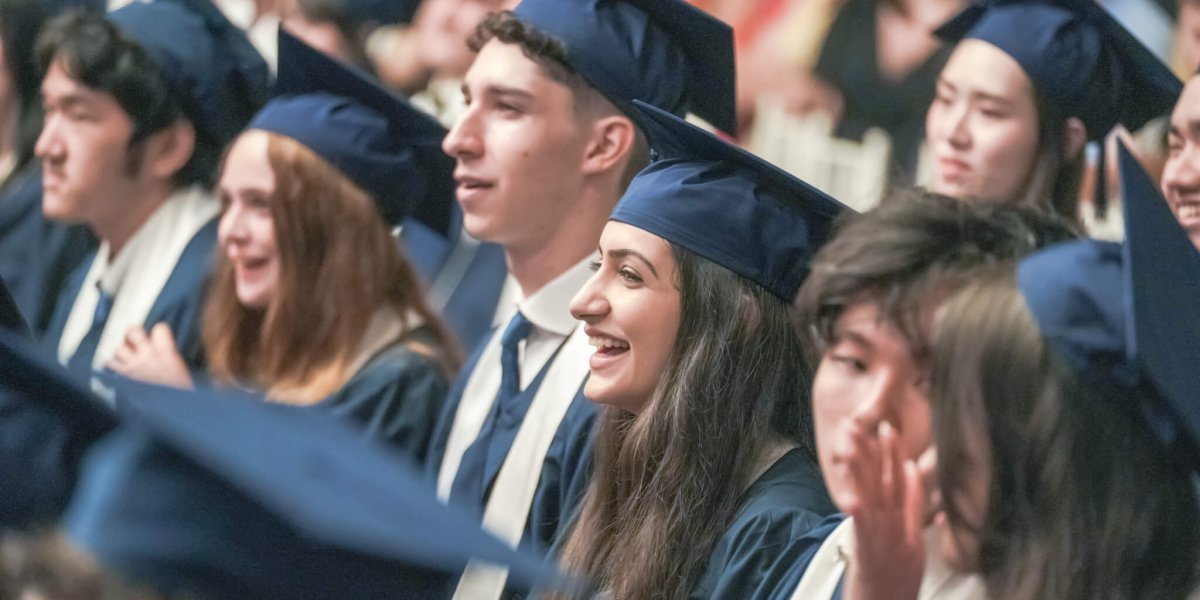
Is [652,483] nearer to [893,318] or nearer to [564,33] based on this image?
[893,318]

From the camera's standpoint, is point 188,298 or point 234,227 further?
point 188,298

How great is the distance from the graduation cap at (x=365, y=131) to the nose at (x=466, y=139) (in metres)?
0.35

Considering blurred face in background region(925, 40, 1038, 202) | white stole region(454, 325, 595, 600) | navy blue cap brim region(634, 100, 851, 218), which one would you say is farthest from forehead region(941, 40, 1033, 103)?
white stole region(454, 325, 595, 600)

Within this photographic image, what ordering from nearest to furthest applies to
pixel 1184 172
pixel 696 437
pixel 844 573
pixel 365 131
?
1. pixel 844 573
2. pixel 696 437
3. pixel 1184 172
4. pixel 365 131

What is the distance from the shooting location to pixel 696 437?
3.04 meters

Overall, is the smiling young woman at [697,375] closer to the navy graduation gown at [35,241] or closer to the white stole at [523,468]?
the white stole at [523,468]

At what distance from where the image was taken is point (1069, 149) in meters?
3.69

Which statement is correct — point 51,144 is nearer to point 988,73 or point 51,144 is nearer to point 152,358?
point 152,358

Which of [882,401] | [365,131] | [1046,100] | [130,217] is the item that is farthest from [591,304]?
[130,217]

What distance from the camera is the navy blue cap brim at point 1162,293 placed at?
2.13 m

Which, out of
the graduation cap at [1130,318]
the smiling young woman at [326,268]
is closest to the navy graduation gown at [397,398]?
the smiling young woman at [326,268]

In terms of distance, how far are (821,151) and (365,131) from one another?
117 centimetres

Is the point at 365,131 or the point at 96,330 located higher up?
the point at 365,131

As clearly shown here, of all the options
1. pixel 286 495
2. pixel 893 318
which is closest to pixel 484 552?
pixel 286 495
